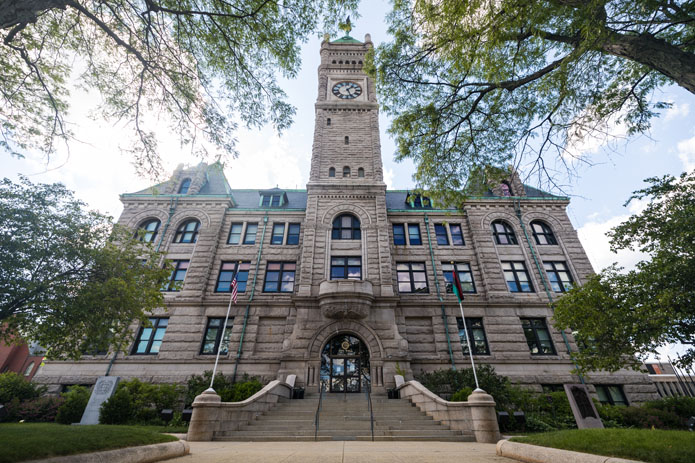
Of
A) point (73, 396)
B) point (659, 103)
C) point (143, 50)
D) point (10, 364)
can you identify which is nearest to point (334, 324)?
point (73, 396)

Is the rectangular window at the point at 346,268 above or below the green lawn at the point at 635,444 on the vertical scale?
above

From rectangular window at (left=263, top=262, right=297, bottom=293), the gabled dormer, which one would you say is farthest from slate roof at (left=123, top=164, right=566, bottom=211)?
rectangular window at (left=263, top=262, right=297, bottom=293)

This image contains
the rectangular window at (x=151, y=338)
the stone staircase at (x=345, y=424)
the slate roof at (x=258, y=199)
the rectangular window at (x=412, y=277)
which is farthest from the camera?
the slate roof at (x=258, y=199)

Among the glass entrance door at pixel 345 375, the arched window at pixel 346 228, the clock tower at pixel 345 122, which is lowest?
the glass entrance door at pixel 345 375

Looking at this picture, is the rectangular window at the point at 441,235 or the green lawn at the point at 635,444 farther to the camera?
the rectangular window at the point at 441,235

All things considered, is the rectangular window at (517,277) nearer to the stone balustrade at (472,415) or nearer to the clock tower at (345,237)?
the clock tower at (345,237)

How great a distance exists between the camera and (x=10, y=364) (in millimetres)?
32406

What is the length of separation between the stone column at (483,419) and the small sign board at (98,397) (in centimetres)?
1518

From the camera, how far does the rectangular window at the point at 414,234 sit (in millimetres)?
22027

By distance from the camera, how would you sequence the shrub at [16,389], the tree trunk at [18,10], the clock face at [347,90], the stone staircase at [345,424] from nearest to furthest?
the tree trunk at [18,10], the stone staircase at [345,424], the shrub at [16,389], the clock face at [347,90]

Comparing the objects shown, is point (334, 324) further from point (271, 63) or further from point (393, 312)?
point (271, 63)

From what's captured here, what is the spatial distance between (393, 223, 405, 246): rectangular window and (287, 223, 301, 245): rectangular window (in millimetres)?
7403

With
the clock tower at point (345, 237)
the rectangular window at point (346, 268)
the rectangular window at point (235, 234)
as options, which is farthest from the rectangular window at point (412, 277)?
the rectangular window at point (235, 234)

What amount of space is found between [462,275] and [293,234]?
1273 cm
